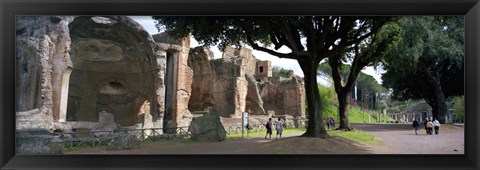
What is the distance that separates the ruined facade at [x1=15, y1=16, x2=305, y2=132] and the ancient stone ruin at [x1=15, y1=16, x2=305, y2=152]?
0.11 feet

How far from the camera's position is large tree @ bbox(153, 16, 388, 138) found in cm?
1378

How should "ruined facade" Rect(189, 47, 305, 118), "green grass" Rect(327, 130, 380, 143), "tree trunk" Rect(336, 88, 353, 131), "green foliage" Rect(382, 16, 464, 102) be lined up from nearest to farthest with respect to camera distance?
"green grass" Rect(327, 130, 380, 143), "green foliage" Rect(382, 16, 464, 102), "tree trunk" Rect(336, 88, 353, 131), "ruined facade" Rect(189, 47, 305, 118)

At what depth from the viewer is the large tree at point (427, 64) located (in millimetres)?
20812

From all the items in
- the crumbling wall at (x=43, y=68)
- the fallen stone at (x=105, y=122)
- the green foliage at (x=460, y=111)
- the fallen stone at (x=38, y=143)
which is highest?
the crumbling wall at (x=43, y=68)

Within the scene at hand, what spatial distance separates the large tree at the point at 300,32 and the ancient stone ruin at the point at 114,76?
2.60m

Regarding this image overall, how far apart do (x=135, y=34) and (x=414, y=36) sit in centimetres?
1342

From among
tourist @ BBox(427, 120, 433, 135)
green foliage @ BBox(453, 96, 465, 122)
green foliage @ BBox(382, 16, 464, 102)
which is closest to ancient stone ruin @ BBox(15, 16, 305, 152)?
tourist @ BBox(427, 120, 433, 135)

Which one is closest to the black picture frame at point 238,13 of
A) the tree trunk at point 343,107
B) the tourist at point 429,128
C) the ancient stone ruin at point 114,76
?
the ancient stone ruin at point 114,76

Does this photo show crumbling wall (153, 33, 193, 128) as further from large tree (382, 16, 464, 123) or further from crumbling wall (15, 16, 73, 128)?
large tree (382, 16, 464, 123)

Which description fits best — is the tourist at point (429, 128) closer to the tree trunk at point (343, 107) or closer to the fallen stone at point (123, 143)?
the tree trunk at point (343, 107)

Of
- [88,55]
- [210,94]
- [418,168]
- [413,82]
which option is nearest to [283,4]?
[418,168]

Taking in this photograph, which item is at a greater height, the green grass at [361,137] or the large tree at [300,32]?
the large tree at [300,32]

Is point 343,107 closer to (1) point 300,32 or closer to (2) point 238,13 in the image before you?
(1) point 300,32
